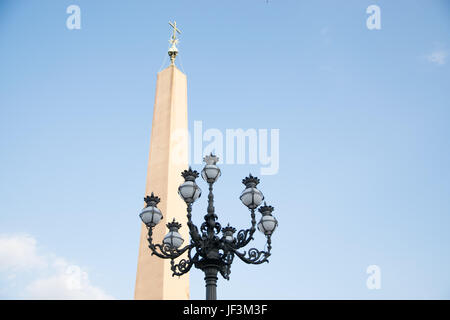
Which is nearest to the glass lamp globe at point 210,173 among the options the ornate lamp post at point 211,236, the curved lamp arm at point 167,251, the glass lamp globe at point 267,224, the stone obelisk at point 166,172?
the ornate lamp post at point 211,236

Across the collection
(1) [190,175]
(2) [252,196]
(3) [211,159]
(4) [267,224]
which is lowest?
(4) [267,224]

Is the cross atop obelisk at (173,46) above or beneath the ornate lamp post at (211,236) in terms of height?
above

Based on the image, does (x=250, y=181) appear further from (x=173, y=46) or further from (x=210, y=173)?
(x=173, y=46)

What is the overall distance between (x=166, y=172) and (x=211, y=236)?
935 centimetres

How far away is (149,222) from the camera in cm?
848

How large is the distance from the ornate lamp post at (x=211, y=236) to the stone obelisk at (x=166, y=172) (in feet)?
23.8

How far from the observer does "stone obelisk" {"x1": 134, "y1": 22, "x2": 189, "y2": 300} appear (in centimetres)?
1564

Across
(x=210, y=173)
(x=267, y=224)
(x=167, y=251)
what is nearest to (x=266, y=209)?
(x=267, y=224)

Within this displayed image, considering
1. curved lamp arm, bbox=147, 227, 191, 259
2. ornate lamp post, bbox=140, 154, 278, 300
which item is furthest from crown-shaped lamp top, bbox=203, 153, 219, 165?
curved lamp arm, bbox=147, 227, 191, 259

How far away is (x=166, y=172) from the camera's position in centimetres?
1712

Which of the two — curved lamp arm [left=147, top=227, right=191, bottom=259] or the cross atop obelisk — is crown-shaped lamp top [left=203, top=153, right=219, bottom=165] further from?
the cross atop obelisk

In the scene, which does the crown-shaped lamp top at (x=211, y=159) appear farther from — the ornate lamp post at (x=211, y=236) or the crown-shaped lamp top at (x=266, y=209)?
the crown-shaped lamp top at (x=266, y=209)

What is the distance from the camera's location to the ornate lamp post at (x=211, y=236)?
783 centimetres
